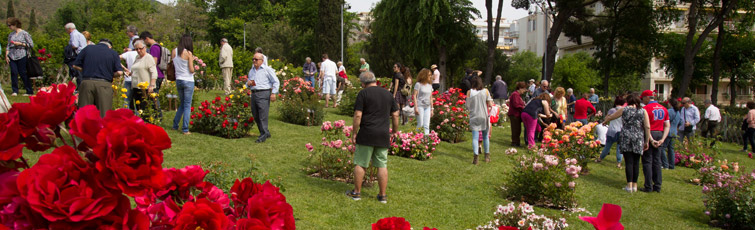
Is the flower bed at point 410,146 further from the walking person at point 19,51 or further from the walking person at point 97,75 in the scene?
the walking person at point 19,51

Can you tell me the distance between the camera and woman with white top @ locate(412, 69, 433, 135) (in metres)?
10.8

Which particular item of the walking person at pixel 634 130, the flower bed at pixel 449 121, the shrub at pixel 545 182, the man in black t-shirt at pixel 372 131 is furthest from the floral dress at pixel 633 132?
the man in black t-shirt at pixel 372 131

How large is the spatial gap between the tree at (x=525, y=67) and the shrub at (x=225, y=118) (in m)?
58.2

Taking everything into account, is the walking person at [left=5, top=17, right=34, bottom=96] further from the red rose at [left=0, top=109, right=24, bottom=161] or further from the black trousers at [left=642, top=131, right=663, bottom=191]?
the black trousers at [left=642, top=131, right=663, bottom=191]

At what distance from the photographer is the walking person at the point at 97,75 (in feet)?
22.7

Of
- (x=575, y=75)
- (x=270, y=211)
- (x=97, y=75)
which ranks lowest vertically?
(x=270, y=211)

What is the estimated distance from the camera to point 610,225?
4.59ft

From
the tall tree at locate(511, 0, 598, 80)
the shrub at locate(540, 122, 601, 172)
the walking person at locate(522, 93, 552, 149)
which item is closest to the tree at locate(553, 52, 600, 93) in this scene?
the tall tree at locate(511, 0, 598, 80)

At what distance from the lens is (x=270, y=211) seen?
54.7 inches

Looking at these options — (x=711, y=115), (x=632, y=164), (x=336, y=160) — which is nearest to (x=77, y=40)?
(x=336, y=160)

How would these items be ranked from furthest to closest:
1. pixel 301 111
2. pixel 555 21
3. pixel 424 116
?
pixel 555 21, pixel 301 111, pixel 424 116

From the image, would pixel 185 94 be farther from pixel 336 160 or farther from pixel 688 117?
pixel 688 117

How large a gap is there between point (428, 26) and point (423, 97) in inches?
883

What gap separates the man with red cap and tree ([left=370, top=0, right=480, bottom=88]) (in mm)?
22830
